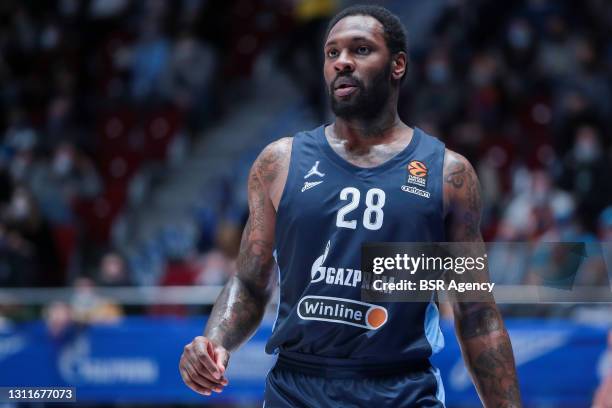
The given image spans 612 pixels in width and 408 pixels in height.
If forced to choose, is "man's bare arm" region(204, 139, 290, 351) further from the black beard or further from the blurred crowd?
the blurred crowd

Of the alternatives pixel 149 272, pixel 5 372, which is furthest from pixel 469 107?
pixel 5 372

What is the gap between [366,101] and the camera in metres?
4.01

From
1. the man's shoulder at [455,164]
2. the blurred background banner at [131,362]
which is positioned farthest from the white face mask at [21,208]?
the man's shoulder at [455,164]

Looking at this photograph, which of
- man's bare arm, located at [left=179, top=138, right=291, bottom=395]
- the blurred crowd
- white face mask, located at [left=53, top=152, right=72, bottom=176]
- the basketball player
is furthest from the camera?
white face mask, located at [left=53, top=152, right=72, bottom=176]

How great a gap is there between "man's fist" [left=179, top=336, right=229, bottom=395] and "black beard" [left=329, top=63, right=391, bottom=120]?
1.03 m

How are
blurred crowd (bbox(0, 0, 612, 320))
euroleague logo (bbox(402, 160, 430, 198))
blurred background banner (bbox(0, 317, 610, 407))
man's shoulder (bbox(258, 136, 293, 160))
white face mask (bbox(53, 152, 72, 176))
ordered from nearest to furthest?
euroleague logo (bbox(402, 160, 430, 198)) → man's shoulder (bbox(258, 136, 293, 160)) → blurred background banner (bbox(0, 317, 610, 407)) → blurred crowd (bbox(0, 0, 612, 320)) → white face mask (bbox(53, 152, 72, 176))

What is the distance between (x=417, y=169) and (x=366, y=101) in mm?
325

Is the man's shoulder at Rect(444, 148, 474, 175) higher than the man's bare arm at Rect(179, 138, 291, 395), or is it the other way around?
the man's shoulder at Rect(444, 148, 474, 175)

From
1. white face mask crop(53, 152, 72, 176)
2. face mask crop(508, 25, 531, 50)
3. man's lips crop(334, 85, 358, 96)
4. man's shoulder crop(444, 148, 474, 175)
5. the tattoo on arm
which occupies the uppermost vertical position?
face mask crop(508, 25, 531, 50)

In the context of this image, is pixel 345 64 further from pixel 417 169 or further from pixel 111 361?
pixel 111 361

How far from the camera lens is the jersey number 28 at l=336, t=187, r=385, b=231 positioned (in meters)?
3.86

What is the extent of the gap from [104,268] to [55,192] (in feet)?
10.3

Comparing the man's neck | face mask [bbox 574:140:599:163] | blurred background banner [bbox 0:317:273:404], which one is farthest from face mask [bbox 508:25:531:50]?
the man's neck

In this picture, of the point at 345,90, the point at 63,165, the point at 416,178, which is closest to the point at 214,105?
the point at 63,165
